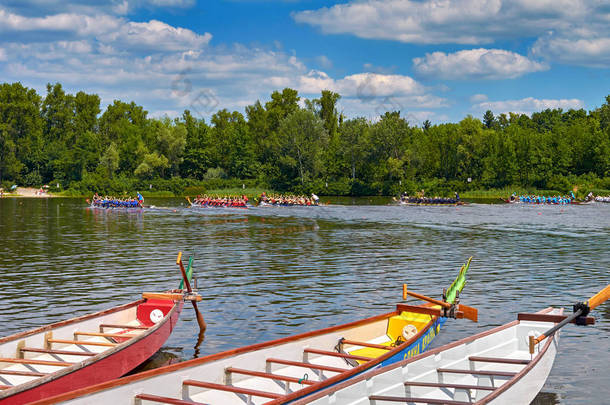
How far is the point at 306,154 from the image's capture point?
137250 mm

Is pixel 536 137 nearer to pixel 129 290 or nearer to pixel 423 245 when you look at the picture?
pixel 423 245

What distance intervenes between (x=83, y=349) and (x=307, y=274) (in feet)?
54.7

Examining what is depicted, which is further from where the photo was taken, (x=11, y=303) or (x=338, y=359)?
(x=11, y=303)

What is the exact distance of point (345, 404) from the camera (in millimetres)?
10945

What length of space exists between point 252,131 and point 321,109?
21.1 m

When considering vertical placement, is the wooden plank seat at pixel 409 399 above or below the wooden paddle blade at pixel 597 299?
below

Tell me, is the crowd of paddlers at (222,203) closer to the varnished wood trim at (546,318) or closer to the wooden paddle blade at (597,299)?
the varnished wood trim at (546,318)

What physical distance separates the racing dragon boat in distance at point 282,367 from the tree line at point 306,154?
11815cm

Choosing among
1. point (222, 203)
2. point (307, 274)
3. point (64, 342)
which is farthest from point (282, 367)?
point (222, 203)

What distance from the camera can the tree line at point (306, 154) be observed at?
451 feet

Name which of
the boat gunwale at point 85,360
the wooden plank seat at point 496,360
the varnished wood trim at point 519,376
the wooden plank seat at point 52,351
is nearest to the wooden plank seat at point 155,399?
the boat gunwale at point 85,360

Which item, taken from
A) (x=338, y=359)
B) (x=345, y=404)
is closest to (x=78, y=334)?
(x=338, y=359)

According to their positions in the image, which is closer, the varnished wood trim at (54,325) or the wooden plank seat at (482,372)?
the wooden plank seat at (482,372)

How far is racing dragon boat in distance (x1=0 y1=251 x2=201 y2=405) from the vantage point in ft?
39.0
